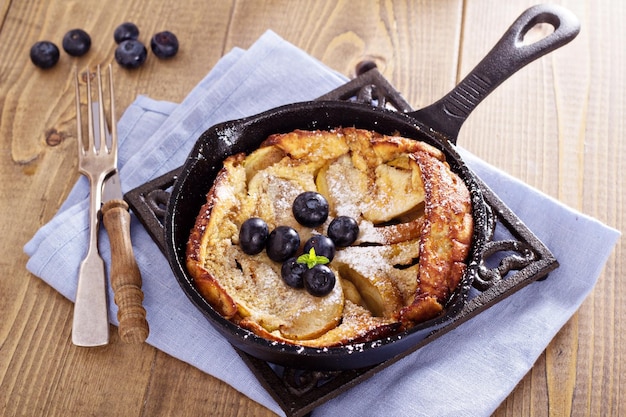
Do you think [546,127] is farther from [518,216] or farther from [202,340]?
[202,340]

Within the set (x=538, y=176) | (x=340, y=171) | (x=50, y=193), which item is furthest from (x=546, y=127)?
(x=50, y=193)

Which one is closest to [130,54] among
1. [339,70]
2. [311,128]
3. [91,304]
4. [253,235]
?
[339,70]

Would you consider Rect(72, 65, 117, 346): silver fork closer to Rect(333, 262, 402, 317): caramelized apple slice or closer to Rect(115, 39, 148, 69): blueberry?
Rect(115, 39, 148, 69): blueberry

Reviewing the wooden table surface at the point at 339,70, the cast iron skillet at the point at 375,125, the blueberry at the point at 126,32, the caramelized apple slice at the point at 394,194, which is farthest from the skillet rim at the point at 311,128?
the blueberry at the point at 126,32

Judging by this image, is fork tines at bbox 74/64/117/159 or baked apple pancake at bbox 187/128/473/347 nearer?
baked apple pancake at bbox 187/128/473/347

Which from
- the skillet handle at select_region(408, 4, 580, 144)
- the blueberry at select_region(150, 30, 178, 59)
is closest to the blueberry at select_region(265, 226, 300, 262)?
the skillet handle at select_region(408, 4, 580, 144)

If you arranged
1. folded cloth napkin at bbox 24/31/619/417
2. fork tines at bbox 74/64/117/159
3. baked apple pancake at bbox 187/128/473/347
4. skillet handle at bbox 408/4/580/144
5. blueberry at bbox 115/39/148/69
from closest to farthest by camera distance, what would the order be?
baked apple pancake at bbox 187/128/473/347, folded cloth napkin at bbox 24/31/619/417, skillet handle at bbox 408/4/580/144, fork tines at bbox 74/64/117/159, blueberry at bbox 115/39/148/69
